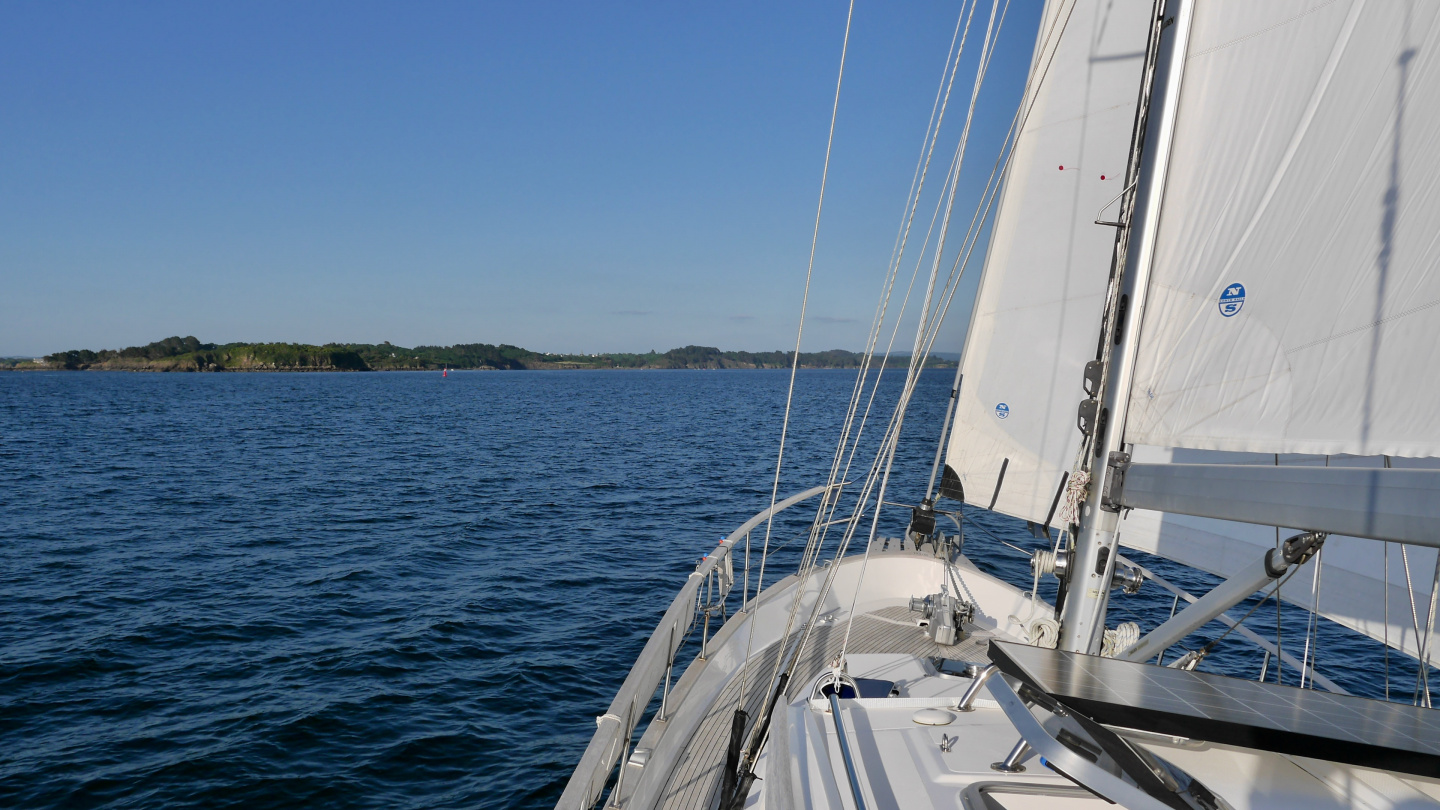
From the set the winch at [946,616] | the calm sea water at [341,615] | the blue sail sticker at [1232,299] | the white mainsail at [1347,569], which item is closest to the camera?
the blue sail sticker at [1232,299]

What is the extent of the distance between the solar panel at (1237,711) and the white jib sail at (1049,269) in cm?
478

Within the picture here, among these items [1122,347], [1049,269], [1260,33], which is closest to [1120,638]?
[1122,347]

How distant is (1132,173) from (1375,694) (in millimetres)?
9217

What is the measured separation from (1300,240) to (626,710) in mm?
3394

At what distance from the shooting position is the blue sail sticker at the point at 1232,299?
3.39 meters

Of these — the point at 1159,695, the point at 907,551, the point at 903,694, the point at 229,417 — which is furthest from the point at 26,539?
the point at 229,417

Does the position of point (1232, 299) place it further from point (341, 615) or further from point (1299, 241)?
point (341, 615)

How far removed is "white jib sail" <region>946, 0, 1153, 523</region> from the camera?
7273 mm

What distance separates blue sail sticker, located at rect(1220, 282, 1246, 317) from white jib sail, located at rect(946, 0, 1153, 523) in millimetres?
4058

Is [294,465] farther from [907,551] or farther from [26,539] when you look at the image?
[907,551]

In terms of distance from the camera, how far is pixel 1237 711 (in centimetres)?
284

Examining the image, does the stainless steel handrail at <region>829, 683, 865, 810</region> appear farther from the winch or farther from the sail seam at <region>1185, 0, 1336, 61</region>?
the sail seam at <region>1185, 0, 1336, 61</region>

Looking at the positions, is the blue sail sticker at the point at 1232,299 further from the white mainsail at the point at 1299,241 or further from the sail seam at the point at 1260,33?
the sail seam at the point at 1260,33

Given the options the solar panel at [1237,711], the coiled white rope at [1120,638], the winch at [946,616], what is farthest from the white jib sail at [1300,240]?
the winch at [946,616]
